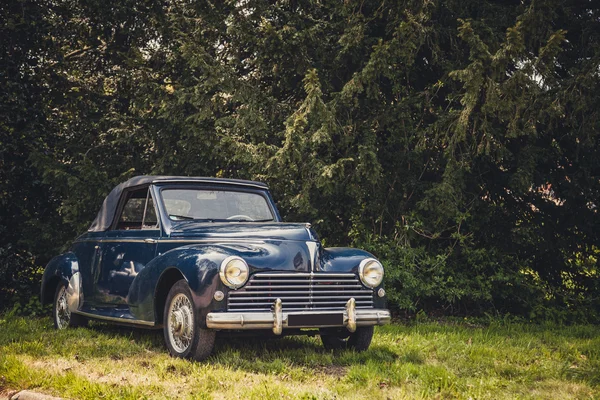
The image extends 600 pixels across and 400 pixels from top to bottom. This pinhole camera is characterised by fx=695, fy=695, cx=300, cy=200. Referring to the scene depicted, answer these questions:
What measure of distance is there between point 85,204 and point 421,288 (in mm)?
5868

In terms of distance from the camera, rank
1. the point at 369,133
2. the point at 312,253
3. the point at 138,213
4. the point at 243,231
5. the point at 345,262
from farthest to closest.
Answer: the point at 369,133 → the point at 138,213 → the point at 243,231 → the point at 345,262 → the point at 312,253

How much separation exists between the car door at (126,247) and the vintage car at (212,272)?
0.04ft

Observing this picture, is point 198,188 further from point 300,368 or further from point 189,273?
point 300,368

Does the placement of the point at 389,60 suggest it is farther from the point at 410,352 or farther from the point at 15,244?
the point at 15,244

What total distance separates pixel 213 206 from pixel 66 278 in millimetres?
2466

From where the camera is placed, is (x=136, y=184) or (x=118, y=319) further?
(x=136, y=184)

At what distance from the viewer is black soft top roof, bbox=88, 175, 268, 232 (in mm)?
8211

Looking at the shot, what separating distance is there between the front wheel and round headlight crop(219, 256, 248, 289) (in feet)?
1.43

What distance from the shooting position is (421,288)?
430 inches

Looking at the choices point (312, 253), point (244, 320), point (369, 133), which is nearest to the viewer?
point (244, 320)

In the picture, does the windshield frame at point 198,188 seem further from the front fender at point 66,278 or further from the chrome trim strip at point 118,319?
the front fender at point 66,278

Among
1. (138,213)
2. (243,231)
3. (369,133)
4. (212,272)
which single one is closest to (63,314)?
(138,213)

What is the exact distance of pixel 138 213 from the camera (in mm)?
8453

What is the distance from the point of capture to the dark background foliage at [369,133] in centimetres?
1060
